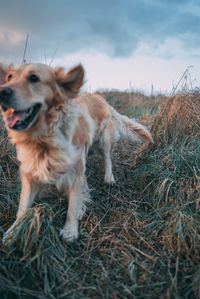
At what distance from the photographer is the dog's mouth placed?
3.77m

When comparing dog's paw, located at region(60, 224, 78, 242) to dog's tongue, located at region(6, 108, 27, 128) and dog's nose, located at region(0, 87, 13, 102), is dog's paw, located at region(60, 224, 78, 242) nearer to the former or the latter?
dog's tongue, located at region(6, 108, 27, 128)

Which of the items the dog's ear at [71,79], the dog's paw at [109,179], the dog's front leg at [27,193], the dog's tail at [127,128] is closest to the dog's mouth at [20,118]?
the dog's ear at [71,79]

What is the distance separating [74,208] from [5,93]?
1.33 metres

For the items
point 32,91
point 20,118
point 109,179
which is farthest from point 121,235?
point 32,91

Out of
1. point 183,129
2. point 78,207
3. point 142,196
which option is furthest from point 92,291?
point 183,129

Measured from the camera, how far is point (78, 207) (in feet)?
13.9

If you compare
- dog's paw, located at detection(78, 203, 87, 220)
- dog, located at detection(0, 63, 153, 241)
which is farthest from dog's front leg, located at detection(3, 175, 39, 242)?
dog's paw, located at detection(78, 203, 87, 220)

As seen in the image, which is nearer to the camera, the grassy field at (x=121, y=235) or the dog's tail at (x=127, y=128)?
the grassy field at (x=121, y=235)

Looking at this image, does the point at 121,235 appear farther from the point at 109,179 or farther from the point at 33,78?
the point at 33,78

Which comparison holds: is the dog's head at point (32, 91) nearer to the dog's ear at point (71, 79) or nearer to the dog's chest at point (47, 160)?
the dog's ear at point (71, 79)

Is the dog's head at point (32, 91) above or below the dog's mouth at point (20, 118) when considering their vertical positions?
above

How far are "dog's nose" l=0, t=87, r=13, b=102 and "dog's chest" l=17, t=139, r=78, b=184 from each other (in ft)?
2.06

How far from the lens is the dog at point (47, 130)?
3783mm

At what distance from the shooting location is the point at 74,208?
13.8 ft
